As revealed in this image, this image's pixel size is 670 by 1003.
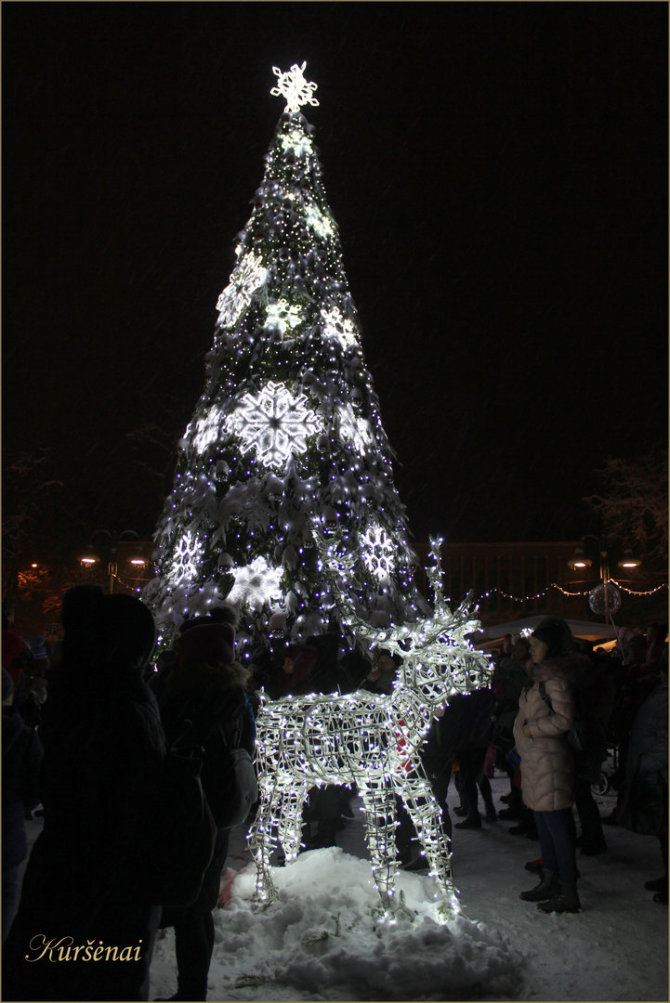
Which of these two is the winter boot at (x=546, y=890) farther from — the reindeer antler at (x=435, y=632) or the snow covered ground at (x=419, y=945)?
the reindeer antler at (x=435, y=632)

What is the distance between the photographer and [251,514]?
10289mm

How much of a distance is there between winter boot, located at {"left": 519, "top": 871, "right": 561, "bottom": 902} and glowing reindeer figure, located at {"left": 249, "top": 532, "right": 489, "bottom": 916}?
0.99 metres

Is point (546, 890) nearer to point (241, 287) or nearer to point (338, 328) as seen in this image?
point (338, 328)

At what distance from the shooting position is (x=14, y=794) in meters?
3.72

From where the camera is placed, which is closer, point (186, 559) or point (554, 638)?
point (554, 638)

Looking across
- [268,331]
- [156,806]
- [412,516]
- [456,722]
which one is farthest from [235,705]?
[412,516]

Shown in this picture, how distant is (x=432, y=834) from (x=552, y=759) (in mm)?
988

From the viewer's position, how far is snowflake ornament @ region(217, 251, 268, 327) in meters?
11.1

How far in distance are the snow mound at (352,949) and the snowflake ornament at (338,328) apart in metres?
7.76

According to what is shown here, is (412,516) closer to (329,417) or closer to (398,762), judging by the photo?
(329,417)

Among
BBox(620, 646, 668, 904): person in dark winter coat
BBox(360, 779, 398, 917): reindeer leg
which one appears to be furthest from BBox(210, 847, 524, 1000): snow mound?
BBox(620, 646, 668, 904): person in dark winter coat

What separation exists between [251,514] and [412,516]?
3118cm

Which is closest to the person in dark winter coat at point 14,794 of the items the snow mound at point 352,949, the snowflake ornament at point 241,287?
the snow mound at point 352,949

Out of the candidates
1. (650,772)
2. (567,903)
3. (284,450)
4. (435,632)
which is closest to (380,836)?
(435,632)
